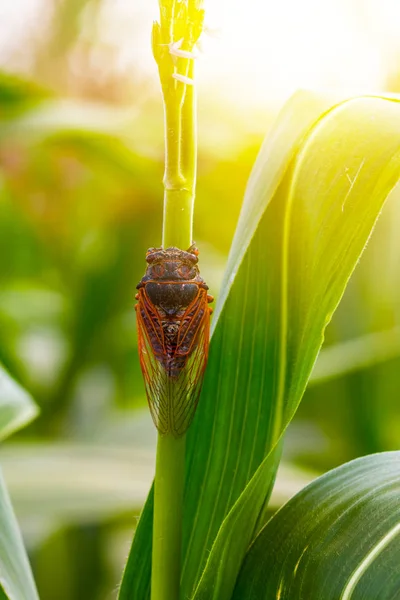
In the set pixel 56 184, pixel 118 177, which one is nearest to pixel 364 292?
pixel 118 177

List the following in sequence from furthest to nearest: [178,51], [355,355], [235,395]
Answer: [355,355] → [235,395] → [178,51]

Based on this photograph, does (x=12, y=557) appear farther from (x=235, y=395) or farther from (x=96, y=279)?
(x=96, y=279)

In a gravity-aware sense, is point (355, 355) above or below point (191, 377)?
above

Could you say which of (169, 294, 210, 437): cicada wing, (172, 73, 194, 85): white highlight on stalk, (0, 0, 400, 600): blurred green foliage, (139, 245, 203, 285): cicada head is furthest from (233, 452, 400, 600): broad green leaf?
(0, 0, 400, 600): blurred green foliage

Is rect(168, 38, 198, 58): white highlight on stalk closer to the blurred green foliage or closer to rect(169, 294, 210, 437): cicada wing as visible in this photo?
rect(169, 294, 210, 437): cicada wing

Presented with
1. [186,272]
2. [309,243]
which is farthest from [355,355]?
[309,243]

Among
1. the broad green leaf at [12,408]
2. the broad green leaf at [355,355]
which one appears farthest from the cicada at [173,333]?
the broad green leaf at [355,355]

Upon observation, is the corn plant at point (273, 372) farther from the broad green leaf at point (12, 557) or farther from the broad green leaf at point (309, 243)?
the broad green leaf at point (12, 557)
